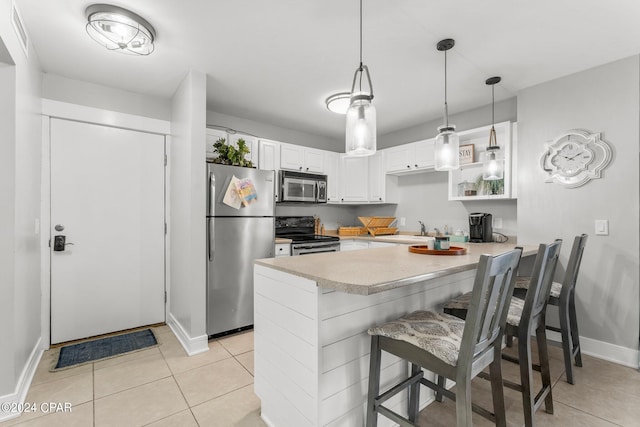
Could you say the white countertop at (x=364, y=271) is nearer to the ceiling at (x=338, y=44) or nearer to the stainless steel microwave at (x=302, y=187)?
the ceiling at (x=338, y=44)

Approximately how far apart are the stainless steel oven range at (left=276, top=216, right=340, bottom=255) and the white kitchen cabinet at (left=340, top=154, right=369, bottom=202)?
27.2 inches

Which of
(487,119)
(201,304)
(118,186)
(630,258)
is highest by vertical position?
(487,119)

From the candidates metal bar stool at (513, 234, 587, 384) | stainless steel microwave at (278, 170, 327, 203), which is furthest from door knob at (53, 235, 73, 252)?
metal bar stool at (513, 234, 587, 384)

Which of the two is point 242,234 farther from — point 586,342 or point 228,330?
point 586,342

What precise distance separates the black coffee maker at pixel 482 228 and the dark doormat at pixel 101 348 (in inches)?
133

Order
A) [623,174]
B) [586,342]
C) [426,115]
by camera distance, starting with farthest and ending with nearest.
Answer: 1. [426,115]
2. [586,342]
3. [623,174]

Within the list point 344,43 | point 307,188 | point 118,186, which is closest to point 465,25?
point 344,43

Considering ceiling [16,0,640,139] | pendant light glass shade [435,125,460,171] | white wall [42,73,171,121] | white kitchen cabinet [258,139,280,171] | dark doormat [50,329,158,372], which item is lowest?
dark doormat [50,329,158,372]

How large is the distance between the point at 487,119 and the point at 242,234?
312cm

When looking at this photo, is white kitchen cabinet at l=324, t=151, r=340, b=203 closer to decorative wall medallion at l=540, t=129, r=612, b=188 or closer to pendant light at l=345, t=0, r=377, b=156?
decorative wall medallion at l=540, t=129, r=612, b=188

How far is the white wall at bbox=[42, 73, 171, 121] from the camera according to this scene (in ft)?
8.98

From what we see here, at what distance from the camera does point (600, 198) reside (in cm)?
248

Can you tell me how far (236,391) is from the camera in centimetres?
203

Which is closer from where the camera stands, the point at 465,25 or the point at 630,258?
the point at 465,25
